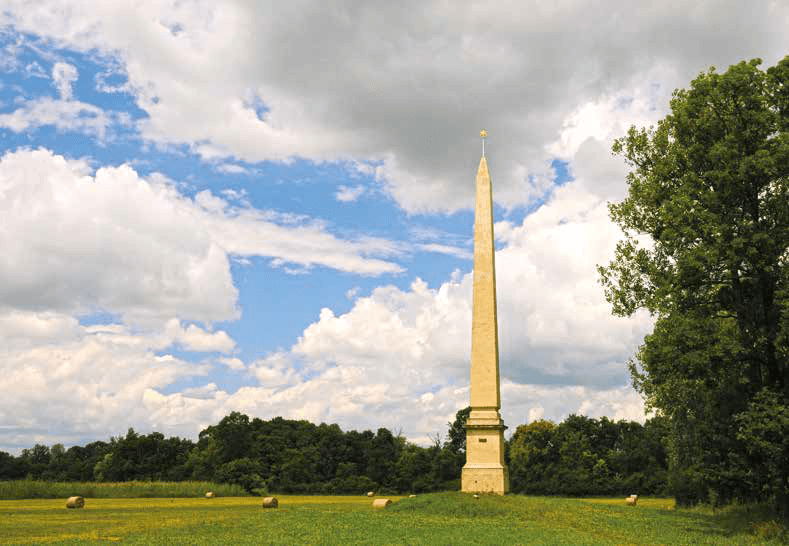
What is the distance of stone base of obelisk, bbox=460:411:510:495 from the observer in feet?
124

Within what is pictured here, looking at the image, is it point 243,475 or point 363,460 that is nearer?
point 243,475

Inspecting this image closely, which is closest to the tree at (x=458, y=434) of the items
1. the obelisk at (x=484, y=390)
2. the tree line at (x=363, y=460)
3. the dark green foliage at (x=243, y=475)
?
the tree line at (x=363, y=460)

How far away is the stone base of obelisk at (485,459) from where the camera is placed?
37656mm

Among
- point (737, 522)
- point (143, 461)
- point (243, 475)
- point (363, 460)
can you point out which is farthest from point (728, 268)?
point (143, 461)

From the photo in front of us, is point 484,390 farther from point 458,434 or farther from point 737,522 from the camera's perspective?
point 458,434

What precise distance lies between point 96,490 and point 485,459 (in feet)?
98.7

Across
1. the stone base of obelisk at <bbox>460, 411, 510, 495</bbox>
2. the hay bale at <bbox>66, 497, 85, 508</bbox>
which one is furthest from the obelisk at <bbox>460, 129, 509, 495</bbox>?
the hay bale at <bbox>66, 497, 85, 508</bbox>

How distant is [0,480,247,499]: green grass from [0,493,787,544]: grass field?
1275 centimetres

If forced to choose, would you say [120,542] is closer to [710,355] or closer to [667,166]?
[710,355]

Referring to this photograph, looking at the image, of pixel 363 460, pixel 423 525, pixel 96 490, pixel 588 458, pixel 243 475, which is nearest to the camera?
pixel 423 525

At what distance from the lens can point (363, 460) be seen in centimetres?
8975

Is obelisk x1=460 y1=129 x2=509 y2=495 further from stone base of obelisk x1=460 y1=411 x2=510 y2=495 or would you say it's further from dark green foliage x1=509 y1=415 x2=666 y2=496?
dark green foliage x1=509 y1=415 x2=666 y2=496

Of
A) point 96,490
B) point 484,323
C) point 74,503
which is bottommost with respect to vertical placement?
point 74,503

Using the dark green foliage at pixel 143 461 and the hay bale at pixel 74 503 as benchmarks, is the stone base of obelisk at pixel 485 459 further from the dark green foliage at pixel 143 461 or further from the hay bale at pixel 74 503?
the dark green foliage at pixel 143 461
